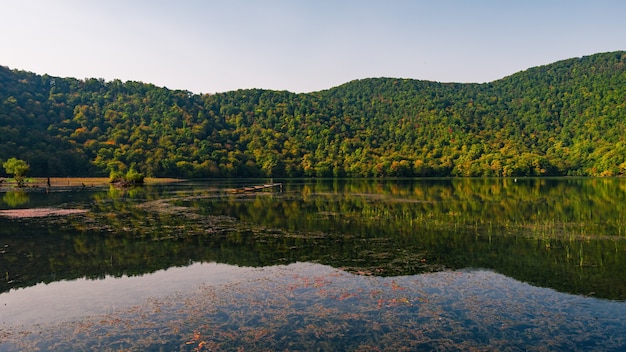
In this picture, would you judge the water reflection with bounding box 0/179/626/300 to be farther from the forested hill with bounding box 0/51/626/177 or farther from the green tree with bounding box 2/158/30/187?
the forested hill with bounding box 0/51/626/177

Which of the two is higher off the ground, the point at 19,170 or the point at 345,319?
the point at 19,170

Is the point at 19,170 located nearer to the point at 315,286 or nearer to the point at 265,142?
the point at 315,286

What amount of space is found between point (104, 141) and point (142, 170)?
2375cm

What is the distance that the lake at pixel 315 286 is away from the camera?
11453 millimetres

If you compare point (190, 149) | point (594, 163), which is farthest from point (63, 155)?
point (594, 163)

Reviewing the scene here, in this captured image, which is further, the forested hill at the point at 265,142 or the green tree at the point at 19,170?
the forested hill at the point at 265,142

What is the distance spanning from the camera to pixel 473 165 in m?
161

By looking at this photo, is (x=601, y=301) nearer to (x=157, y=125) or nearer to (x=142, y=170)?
(x=142, y=170)

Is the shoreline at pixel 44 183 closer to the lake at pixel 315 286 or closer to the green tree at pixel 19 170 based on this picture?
the green tree at pixel 19 170

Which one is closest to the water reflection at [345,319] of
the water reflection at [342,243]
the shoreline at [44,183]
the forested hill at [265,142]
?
the water reflection at [342,243]

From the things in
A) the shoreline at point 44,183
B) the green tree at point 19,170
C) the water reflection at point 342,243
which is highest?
the green tree at point 19,170

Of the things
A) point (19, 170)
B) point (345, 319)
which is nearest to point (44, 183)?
point (19, 170)

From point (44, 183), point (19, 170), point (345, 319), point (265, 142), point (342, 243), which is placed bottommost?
point (342, 243)

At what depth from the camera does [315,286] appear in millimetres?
16281
